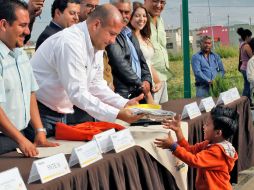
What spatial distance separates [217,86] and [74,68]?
411 cm

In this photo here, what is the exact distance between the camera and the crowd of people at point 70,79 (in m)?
2.51

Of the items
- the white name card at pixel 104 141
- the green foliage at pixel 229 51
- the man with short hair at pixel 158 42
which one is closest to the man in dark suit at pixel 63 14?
the man with short hair at pixel 158 42

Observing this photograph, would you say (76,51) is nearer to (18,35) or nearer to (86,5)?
(18,35)

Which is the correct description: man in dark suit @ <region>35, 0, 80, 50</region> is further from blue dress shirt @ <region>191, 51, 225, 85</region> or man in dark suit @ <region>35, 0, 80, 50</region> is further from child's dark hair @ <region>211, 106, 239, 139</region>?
blue dress shirt @ <region>191, 51, 225, 85</region>

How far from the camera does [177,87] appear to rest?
8086 millimetres

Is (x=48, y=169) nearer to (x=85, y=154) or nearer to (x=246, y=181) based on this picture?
(x=85, y=154)

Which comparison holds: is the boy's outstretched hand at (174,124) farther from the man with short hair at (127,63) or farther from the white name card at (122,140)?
the man with short hair at (127,63)

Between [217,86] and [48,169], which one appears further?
[217,86]

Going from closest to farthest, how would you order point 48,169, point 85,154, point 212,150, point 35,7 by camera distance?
point 48,169
point 85,154
point 212,150
point 35,7

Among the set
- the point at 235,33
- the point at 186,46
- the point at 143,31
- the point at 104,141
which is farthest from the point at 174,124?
the point at 235,33

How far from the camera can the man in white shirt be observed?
2.81 meters

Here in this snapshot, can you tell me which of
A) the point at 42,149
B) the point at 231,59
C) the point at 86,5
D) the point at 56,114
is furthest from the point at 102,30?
the point at 231,59

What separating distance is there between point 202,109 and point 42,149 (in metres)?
1.54

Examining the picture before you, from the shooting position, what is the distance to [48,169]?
6.84 feet
